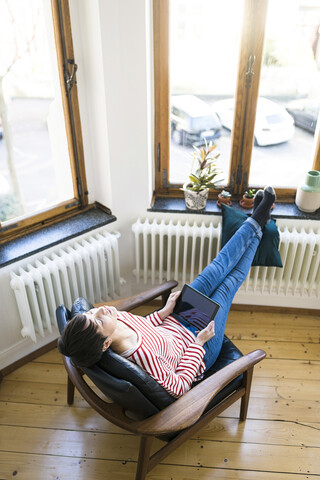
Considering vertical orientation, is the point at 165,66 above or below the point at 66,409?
above

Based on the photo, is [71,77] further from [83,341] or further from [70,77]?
[83,341]

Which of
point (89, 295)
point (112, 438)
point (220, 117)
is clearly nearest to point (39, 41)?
point (220, 117)

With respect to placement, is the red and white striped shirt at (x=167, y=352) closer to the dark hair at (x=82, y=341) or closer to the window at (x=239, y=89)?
the dark hair at (x=82, y=341)

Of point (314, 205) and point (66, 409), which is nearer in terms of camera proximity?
point (66, 409)

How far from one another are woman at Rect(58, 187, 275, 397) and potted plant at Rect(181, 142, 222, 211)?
0.31 m

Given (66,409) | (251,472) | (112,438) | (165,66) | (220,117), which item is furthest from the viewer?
(220,117)

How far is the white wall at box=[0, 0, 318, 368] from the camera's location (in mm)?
2162

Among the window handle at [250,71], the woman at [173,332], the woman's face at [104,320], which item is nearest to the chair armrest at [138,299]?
the woman at [173,332]

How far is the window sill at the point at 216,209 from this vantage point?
103 inches

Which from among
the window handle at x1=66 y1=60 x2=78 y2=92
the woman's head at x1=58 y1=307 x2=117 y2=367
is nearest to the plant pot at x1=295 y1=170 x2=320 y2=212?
the window handle at x1=66 y1=60 x2=78 y2=92

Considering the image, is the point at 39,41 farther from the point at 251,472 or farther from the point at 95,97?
the point at 251,472

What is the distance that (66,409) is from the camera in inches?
90.0

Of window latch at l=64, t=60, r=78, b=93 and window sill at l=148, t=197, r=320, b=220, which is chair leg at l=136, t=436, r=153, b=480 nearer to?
window sill at l=148, t=197, r=320, b=220

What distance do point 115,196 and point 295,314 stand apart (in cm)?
147
